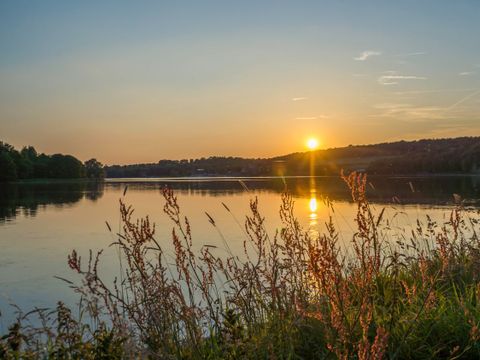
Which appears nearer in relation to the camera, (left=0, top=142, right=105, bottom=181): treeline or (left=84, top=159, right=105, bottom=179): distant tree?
(left=0, top=142, right=105, bottom=181): treeline

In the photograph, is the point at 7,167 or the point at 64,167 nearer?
the point at 7,167

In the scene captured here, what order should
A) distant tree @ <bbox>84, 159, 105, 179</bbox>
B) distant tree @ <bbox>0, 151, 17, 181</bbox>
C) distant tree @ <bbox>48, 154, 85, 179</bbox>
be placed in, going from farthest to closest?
distant tree @ <bbox>84, 159, 105, 179</bbox>, distant tree @ <bbox>48, 154, 85, 179</bbox>, distant tree @ <bbox>0, 151, 17, 181</bbox>

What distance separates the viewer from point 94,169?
159 metres

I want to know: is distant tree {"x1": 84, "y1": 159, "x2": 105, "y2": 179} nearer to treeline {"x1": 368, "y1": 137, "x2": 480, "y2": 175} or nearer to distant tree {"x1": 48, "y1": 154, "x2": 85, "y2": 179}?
distant tree {"x1": 48, "y1": 154, "x2": 85, "y2": 179}

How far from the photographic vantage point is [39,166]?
135000mm

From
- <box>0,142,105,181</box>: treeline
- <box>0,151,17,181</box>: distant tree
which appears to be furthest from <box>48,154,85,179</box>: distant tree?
<box>0,151,17,181</box>: distant tree

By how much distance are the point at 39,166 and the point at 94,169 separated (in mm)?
25354

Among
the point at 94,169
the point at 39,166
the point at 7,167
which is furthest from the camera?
the point at 94,169

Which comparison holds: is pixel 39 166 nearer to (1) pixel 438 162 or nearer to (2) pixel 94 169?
(2) pixel 94 169

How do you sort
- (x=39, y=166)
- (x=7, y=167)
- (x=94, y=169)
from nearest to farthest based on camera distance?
(x=7, y=167)
(x=39, y=166)
(x=94, y=169)

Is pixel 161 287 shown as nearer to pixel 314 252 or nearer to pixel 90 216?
pixel 314 252

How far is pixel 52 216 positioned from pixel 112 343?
1363 inches

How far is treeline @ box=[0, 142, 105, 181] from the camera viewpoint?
113m

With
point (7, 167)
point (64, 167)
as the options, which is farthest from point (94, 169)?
point (7, 167)
